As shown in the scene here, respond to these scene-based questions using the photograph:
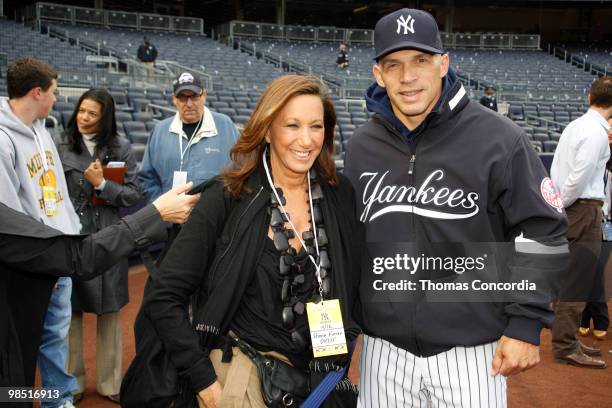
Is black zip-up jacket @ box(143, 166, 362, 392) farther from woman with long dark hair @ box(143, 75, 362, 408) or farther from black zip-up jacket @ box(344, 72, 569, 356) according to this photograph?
black zip-up jacket @ box(344, 72, 569, 356)

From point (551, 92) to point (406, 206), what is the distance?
22.4 m

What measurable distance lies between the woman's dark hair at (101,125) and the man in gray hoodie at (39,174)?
0.37 m

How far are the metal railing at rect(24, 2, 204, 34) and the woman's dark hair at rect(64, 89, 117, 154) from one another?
2086cm

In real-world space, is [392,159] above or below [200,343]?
above

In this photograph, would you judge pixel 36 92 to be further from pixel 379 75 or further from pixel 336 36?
pixel 336 36

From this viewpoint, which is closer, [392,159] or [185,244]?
[185,244]

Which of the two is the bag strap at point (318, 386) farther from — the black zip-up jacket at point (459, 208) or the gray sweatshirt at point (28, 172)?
the gray sweatshirt at point (28, 172)

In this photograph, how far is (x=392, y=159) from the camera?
2.10 meters

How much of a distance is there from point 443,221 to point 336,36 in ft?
93.0

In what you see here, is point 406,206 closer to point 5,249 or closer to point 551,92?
point 5,249

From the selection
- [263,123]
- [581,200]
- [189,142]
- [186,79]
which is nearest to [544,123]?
[581,200]

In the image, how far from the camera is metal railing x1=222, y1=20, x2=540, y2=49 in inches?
1089

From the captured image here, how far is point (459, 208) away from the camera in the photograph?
6.47ft

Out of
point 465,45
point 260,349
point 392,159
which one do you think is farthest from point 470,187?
point 465,45
